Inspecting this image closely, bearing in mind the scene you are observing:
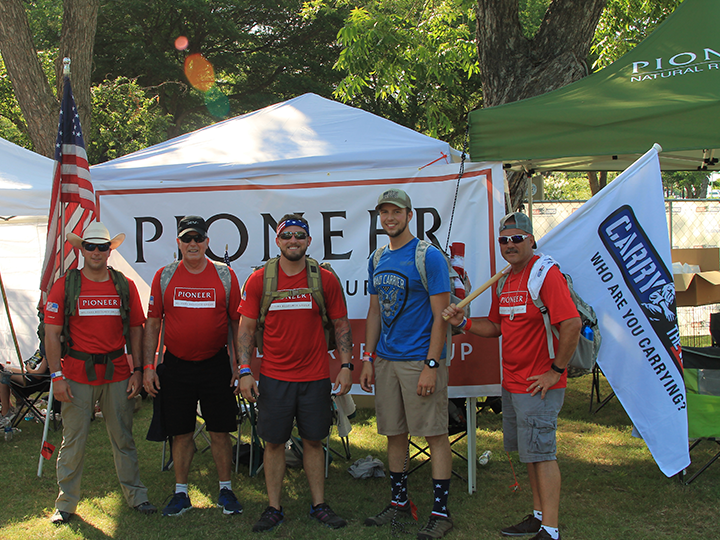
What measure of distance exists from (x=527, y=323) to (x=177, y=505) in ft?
8.14

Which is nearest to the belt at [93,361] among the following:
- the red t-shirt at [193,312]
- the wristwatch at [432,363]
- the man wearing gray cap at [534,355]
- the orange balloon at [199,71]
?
the red t-shirt at [193,312]

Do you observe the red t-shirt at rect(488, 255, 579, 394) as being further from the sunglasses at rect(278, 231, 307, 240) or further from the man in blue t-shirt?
the sunglasses at rect(278, 231, 307, 240)

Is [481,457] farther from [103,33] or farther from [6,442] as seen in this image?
[103,33]

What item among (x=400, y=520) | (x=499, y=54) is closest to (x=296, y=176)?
(x=400, y=520)

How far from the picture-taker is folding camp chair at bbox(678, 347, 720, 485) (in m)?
3.79

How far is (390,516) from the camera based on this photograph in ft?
11.3

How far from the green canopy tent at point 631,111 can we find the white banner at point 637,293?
260 millimetres

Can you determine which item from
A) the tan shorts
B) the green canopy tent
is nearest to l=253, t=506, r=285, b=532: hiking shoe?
the tan shorts

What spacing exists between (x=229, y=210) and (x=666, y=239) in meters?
3.06

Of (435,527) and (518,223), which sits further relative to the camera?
(435,527)

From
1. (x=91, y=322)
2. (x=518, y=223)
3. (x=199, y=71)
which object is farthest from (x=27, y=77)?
(x=199, y=71)

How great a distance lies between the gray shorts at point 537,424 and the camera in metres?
3.02

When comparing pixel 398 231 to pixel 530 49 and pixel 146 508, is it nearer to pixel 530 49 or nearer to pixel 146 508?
pixel 146 508

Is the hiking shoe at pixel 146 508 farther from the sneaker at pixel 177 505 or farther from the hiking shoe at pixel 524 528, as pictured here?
the hiking shoe at pixel 524 528
